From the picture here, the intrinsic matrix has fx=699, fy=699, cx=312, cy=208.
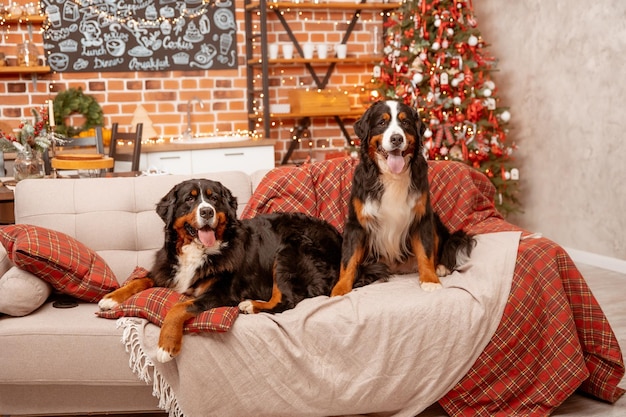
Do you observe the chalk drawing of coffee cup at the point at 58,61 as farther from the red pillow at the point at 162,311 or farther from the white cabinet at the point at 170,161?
the red pillow at the point at 162,311

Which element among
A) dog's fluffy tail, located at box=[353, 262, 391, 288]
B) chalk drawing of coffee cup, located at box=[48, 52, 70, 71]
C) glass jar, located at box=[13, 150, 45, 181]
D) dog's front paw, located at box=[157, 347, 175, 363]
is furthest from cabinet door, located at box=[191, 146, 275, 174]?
dog's front paw, located at box=[157, 347, 175, 363]

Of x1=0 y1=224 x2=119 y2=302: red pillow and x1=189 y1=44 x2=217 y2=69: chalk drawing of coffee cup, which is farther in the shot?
x1=189 y1=44 x2=217 y2=69: chalk drawing of coffee cup

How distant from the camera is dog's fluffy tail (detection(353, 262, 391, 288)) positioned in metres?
2.81

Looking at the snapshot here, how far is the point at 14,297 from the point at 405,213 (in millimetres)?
1480

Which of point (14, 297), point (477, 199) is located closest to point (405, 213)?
point (477, 199)

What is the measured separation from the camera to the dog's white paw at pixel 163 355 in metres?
2.26

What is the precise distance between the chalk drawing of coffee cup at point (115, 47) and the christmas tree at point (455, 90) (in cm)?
232

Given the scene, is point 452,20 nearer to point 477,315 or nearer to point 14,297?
point 477,315

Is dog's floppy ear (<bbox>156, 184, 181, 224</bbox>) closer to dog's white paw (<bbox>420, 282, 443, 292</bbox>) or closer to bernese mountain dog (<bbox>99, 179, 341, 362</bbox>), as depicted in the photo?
bernese mountain dog (<bbox>99, 179, 341, 362</bbox>)

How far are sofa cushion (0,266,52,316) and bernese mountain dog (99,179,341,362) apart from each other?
9.0 inches

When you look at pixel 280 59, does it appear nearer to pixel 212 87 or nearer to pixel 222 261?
pixel 212 87

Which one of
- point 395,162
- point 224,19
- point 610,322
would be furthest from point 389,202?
point 224,19

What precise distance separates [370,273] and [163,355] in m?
0.94

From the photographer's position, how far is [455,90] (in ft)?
18.1
